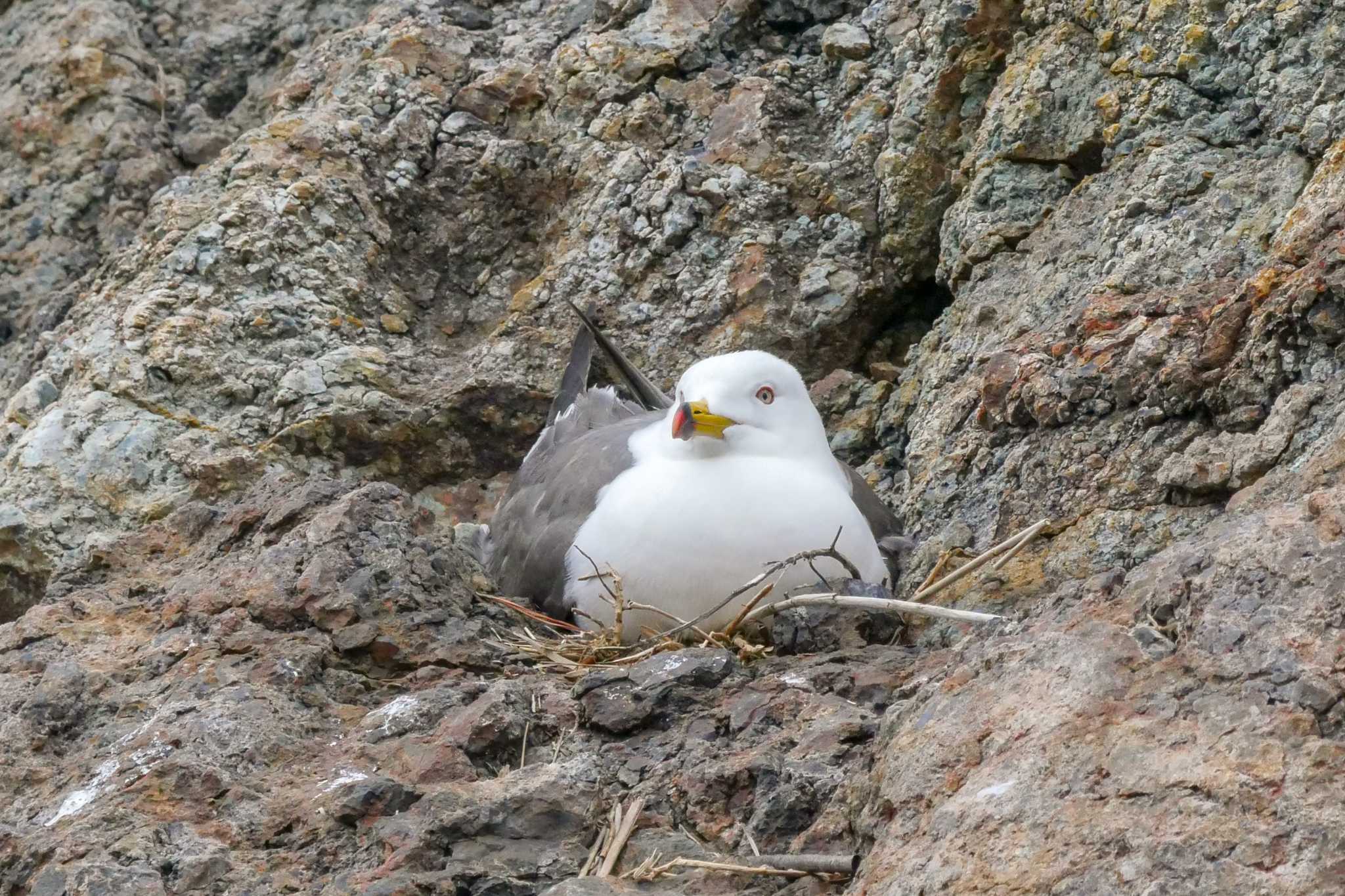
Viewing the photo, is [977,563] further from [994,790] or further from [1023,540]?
[994,790]

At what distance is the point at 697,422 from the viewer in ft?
15.6

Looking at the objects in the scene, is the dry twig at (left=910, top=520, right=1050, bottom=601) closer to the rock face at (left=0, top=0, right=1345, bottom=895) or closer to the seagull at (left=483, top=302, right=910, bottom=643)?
the rock face at (left=0, top=0, right=1345, bottom=895)

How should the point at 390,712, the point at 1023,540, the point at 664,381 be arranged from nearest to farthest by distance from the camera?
the point at 390,712 → the point at 1023,540 → the point at 664,381

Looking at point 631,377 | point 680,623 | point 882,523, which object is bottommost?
point 882,523

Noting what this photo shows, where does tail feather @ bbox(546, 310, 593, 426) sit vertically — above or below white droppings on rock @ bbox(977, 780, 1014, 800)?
above

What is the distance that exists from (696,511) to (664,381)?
1.55m

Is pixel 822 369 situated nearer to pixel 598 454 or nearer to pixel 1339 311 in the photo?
pixel 598 454

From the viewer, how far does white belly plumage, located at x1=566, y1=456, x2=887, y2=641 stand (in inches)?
179

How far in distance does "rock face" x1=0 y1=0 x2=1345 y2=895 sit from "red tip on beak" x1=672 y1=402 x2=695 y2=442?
72cm

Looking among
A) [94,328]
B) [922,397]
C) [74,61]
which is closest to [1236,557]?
[922,397]

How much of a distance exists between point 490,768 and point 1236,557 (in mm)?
1544

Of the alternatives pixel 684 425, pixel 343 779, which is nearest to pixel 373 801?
pixel 343 779

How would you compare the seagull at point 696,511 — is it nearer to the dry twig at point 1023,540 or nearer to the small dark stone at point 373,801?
the dry twig at point 1023,540

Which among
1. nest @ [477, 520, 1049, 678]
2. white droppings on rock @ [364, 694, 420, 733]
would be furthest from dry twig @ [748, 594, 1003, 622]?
white droppings on rock @ [364, 694, 420, 733]
